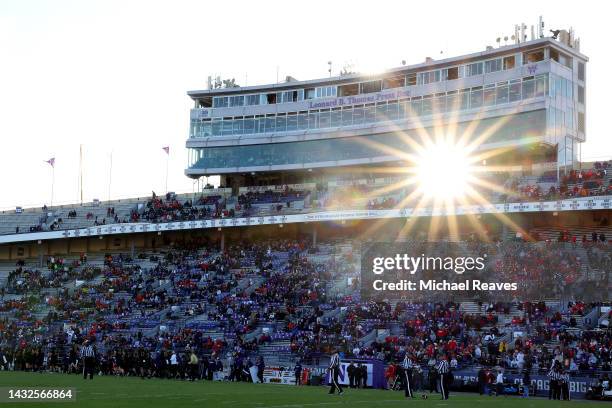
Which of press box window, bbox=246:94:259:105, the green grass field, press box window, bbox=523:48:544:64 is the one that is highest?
press box window, bbox=523:48:544:64

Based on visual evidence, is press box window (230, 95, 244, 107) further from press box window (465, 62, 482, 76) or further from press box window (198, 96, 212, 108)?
press box window (465, 62, 482, 76)

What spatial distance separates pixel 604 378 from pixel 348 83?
121 feet

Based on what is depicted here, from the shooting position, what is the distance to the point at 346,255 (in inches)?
2104

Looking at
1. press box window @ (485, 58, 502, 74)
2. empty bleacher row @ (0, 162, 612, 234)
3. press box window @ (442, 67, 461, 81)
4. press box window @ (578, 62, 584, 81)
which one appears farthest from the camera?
press box window @ (442, 67, 461, 81)

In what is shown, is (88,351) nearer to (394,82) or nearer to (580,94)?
(394,82)

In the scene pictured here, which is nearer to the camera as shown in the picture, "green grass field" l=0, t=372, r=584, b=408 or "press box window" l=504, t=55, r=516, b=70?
"green grass field" l=0, t=372, r=584, b=408

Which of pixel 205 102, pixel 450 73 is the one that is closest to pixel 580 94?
pixel 450 73

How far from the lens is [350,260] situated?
5247 centimetres

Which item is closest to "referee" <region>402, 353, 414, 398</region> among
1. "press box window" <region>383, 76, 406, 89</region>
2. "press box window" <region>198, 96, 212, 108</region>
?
"press box window" <region>383, 76, 406, 89</region>

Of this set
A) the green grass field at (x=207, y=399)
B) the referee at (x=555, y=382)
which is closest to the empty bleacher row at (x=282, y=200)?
the referee at (x=555, y=382)

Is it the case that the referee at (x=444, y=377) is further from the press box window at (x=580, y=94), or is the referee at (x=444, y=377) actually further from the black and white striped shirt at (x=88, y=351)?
the press box window at (x=580, y=94)

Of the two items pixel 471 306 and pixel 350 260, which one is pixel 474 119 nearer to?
pixel 350 260

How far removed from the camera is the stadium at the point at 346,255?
37.4 meters

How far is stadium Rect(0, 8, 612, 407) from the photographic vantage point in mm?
Result: 37375
